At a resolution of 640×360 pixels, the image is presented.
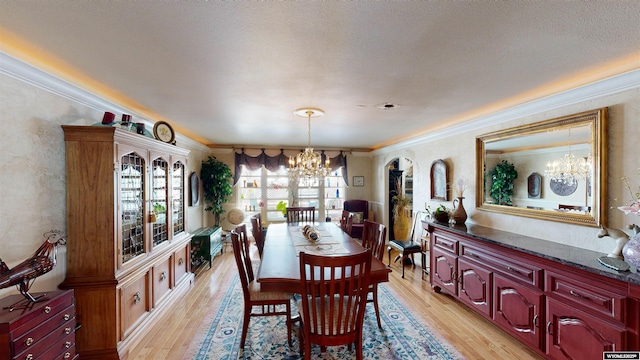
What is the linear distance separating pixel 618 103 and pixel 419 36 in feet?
6.19

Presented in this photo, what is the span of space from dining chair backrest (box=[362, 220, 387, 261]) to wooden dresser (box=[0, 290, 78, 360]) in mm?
2462

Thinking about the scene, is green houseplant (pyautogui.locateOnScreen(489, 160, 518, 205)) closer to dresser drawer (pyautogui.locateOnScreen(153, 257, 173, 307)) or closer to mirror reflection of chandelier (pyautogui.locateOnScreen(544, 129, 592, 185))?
mirror reflection of chandelier (pyautogui.locateOnScreen(544, 129, 592, 185))

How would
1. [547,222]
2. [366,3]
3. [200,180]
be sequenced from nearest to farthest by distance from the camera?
1. [366,3]
2. [547,222]
3. [200,180]

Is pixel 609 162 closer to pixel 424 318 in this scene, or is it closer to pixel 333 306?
pixel 424 318

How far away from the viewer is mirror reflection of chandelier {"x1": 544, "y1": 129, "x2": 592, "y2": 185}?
7.45 feet

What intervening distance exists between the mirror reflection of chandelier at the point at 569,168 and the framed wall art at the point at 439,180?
1428 millimetres

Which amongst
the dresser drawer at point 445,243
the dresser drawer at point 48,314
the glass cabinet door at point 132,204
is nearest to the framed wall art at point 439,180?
the dresser drawer at point 445,243

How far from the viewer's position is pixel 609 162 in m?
2.12

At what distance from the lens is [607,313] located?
174 centimetres

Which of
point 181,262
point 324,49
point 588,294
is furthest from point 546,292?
point 181,262

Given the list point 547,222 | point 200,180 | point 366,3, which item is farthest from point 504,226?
point 200,180

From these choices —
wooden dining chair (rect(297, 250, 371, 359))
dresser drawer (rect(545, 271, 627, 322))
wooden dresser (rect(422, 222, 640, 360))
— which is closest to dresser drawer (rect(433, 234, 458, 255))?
wooden dresser (rect(422, 222, 640, 360))

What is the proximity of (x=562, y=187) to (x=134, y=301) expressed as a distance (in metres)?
4.19

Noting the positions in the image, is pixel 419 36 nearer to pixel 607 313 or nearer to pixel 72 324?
pixel 607 313
